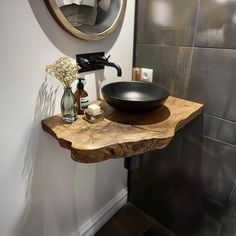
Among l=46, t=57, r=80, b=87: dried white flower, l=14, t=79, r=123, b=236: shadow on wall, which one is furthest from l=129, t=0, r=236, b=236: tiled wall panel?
l=46, t=57, r=80, b=87: dried white flower

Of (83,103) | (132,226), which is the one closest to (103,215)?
(132,226)

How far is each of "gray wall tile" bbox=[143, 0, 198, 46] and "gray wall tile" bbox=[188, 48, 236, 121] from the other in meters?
0.11

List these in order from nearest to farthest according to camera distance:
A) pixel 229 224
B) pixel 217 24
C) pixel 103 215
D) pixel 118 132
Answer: pixel 118 132
pixel 217 24
pixel 229 224
pixel 103 215

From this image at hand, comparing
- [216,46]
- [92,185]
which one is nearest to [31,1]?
[216,46]

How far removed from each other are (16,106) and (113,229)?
111 cm

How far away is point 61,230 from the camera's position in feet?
4.07

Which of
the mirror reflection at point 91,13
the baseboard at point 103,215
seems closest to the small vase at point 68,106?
the mirror reflection at point 91,13

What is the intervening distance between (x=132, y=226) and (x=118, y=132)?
994mm

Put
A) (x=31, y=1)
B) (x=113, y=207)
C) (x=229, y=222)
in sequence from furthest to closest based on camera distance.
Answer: (x=113, y=207)
(x=229, y=222)
(x=31, y=1)

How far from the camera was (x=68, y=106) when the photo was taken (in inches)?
36.7

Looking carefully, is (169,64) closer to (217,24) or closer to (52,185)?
(217,24)

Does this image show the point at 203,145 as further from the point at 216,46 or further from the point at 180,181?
the point at 216,46

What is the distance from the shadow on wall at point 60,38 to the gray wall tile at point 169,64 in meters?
0.26

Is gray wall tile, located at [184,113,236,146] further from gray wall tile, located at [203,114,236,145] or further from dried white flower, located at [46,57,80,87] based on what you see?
dried white flower, located at [46,57,80,87]
